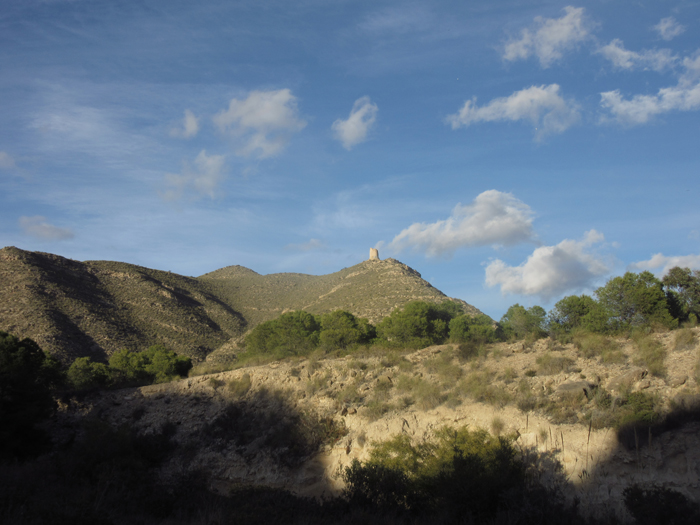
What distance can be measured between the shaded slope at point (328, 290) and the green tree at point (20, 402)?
109 ft

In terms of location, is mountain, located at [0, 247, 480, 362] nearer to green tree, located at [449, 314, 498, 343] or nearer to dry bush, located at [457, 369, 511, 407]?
green tree, located at [449, 314, 498, 343]

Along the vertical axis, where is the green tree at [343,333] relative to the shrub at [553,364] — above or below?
above

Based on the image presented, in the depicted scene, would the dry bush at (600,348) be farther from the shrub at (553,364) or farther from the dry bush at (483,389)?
the dry bush at (483,389)

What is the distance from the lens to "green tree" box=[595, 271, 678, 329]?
22.3 meters

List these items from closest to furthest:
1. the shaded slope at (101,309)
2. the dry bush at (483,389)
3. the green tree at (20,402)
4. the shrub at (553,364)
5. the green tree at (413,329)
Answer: the dry bush at (483,389), the shrub at (553,364), the green tree at (20,402), the green tree at (413,329), the shaded slope at (101,309)

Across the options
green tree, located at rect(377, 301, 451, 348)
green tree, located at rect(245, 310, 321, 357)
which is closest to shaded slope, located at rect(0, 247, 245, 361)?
green tree, located at rect(245, 310, 321, 357)

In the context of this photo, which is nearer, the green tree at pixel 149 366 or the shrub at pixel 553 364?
the shrub at pixel 553 364

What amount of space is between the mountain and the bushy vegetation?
313 inches

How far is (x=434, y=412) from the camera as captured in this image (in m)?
17.4

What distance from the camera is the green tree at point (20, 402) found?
19.8 m

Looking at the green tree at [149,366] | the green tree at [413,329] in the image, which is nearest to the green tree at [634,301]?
the green tree at [413,329]

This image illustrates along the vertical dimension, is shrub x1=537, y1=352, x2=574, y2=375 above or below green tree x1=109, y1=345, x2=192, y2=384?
above

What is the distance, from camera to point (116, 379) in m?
36.0

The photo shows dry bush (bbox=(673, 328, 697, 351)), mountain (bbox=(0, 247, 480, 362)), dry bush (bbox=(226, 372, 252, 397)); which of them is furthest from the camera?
mountain (bbox=(0, 247, 480, 362))
